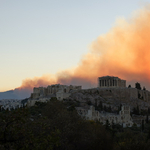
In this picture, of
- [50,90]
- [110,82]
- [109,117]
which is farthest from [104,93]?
[109,117]

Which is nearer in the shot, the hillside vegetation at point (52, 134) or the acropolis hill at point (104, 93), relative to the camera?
the hillside vegetation at point (52, 134)

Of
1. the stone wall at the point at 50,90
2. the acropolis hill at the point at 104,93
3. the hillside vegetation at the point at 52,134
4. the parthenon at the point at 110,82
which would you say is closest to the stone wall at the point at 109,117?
the acropolis hill at the point at 104,93

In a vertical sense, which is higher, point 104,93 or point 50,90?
point 50,90

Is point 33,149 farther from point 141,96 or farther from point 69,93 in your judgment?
point 141,96

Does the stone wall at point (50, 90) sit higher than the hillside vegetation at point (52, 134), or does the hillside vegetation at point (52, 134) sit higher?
the stone wall at point (50, 90)

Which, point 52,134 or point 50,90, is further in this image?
point 50,90

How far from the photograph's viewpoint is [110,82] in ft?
336

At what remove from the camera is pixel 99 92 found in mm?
93750

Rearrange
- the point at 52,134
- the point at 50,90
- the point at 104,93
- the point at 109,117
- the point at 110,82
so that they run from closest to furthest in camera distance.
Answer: the point at 52,134
the point at 109,117
the point at 104,93
the point at 50,90
the point at 110,82

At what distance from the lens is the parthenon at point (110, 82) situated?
10188 centimetres

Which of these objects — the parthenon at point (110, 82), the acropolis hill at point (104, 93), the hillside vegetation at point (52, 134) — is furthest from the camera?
the parthenon at point (110, 82)

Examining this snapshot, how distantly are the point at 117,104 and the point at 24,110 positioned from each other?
71.2 metres

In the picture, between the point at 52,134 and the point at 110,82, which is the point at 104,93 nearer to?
the point at 110,82

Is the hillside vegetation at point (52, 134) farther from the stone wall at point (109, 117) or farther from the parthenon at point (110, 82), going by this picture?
the parthenon at point (110, 82)
